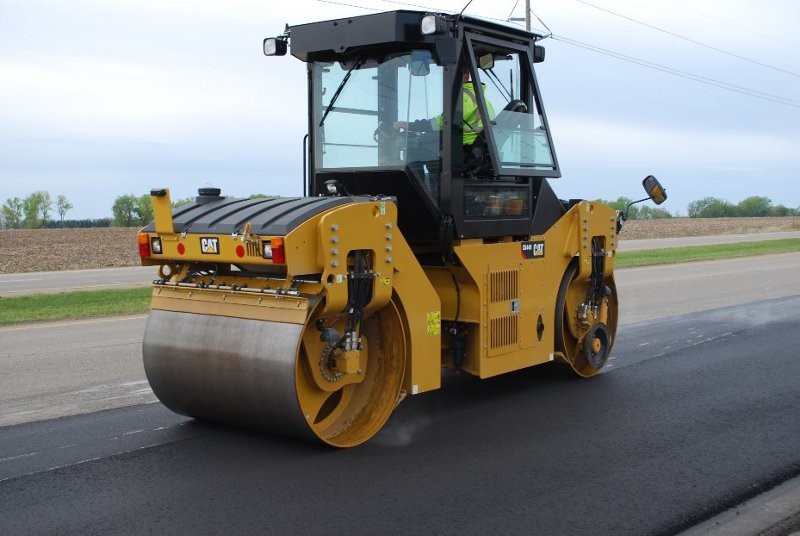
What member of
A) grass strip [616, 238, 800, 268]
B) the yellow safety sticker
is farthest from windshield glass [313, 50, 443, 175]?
grass strip [616, 238, 800, 268]

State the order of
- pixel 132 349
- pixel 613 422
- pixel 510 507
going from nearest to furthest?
pixel 510 507
pixel 613 422
pixel 132 349

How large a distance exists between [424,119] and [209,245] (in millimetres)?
1884

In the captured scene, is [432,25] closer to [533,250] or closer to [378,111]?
[378,111]

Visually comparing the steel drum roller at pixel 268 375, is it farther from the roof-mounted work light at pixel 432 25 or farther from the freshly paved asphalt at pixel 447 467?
the roof-mounted work light at pixel 432 25

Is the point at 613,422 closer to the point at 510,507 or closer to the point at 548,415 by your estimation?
the point at 548,415

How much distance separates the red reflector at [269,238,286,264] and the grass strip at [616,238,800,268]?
18413 mm

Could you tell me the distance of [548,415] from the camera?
23.0ft

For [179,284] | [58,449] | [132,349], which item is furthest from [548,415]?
[132,349]

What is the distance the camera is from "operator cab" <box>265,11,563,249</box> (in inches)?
264

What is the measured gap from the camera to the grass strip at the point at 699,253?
24.7 metres

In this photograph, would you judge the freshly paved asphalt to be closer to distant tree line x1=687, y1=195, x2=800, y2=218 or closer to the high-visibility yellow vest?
the high-visibility yellow vest

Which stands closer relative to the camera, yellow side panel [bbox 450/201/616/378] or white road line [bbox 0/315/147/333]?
yellow side panel [bbox 450/201/616/378]

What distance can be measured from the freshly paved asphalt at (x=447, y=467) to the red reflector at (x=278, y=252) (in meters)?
1.24

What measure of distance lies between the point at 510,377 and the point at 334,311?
10.5ft
